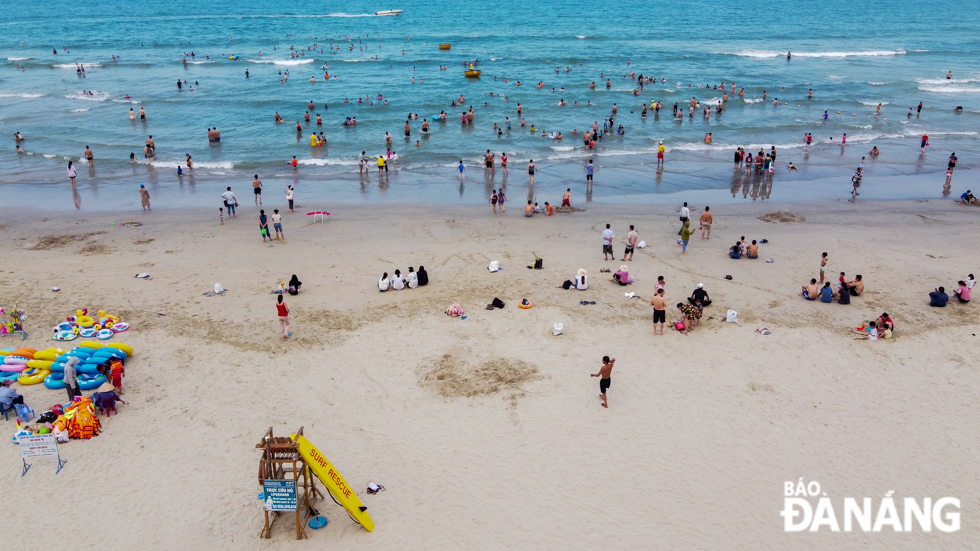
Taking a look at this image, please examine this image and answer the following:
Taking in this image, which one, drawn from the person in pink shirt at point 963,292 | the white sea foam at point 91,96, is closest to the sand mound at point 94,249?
the person in pink shirt at point 963,292

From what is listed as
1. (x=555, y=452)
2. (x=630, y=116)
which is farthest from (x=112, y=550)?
(x=630, y=116)

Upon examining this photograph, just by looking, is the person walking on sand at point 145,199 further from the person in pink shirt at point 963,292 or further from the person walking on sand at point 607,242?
the person in pink shirt at point 963,292

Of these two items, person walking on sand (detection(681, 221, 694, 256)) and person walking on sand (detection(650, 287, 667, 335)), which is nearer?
person walking on sand (detection(650, 287, 667, 335))

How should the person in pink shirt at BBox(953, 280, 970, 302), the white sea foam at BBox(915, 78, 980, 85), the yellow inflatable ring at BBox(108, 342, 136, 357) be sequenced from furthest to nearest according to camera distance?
the white sea foam at BBox(915, 78, 980, 85) → the person in pink shirt at BBox(953, 280, 970, 302) → the yellow inflatable ring at BBox(108, 342, 136, 357)

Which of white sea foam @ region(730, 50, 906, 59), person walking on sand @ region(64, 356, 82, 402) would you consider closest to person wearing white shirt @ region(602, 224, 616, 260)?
person walking on sand @ region(64, 356, 82, 402)

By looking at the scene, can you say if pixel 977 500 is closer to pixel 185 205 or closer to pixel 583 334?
pixel 583 334

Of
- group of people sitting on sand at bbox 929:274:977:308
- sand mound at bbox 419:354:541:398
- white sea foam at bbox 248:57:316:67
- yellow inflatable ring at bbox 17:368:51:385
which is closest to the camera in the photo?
sand mound at bbox 419:354:541:398

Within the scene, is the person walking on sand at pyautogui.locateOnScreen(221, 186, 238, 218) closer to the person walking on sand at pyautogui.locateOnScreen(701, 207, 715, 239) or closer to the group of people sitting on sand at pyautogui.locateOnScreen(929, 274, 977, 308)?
the person walking on sand at pyautogui.locateOnScreen(701, 207, 715, 239)
